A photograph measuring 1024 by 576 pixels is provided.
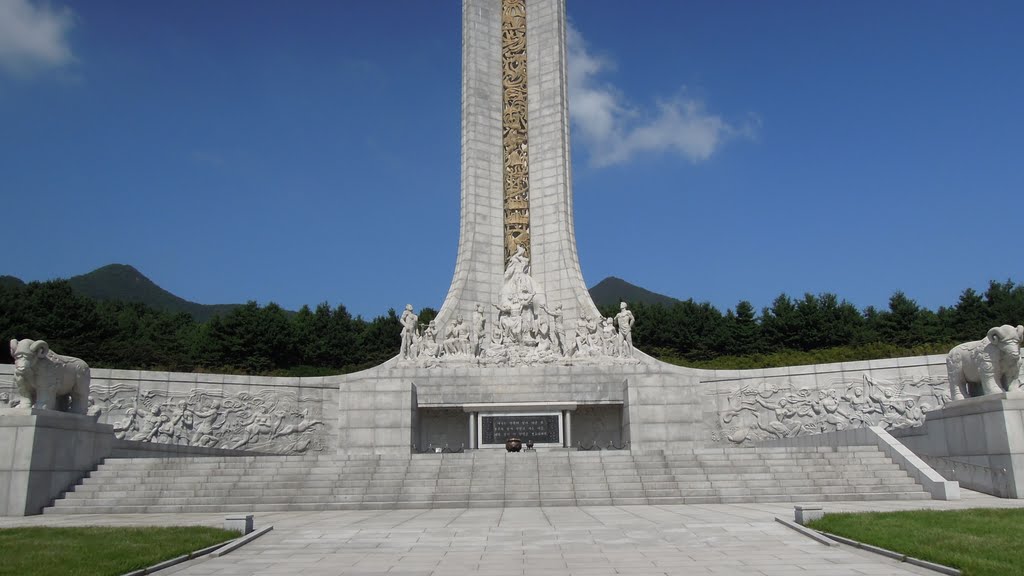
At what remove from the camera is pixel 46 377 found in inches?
408

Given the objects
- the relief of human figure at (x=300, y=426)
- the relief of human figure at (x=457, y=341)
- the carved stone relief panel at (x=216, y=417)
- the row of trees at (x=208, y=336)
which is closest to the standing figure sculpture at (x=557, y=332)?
the relief of human figure at (x=457, y=341)

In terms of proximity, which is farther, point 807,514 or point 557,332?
point 557,332

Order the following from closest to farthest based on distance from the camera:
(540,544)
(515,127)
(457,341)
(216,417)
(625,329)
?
(540,544), (216,417), (457,341), (625,329), (515,127)

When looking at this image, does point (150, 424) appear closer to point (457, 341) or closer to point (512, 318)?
point (457, 341)

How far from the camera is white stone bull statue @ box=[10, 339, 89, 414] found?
1008 centimetres

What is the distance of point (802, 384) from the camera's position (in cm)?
1812

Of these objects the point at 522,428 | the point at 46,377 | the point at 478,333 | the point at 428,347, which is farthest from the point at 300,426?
the point at 46,377

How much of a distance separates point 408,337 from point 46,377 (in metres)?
9.08

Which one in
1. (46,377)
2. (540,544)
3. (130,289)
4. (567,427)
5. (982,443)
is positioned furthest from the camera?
(130,289)

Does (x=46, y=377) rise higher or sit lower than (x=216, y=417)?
higher

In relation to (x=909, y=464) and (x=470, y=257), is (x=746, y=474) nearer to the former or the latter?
(x=909, y=464)

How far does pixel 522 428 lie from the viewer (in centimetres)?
1652

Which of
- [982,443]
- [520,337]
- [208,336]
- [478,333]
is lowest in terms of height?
[982,443]

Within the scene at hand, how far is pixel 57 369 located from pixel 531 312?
11203 mm
